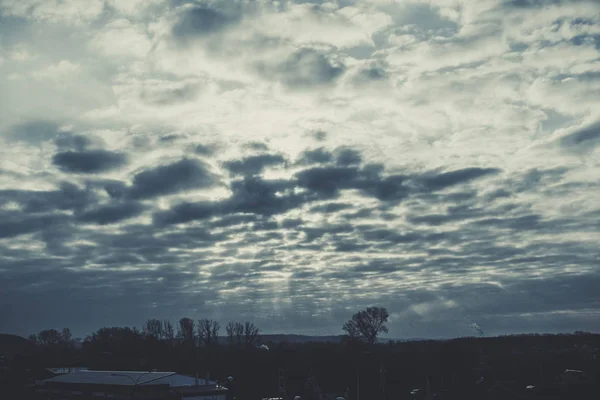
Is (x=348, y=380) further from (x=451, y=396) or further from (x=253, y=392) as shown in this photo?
(x=451, y=396)

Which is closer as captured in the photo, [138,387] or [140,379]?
[138,387]

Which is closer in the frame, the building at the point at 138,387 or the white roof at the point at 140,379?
the building at the point at 138,387

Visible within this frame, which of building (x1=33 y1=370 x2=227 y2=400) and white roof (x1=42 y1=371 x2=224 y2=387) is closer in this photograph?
building (x1=33 y1=370 x2=227 y2=400)

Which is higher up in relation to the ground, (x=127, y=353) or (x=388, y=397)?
(x=127, y=353)

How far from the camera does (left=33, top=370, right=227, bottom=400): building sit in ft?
314

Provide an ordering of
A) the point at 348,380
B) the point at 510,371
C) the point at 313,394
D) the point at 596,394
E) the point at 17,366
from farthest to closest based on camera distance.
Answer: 1. the point at 17,366
2. the point at 510,371
3. the point at 348,380
4. the point at 313,394
5. the point at 596,394

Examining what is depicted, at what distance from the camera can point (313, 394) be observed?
133375 millimetres

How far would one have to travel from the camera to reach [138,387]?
3745 inches

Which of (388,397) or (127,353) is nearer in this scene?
(388,397)

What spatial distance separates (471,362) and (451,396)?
222ft

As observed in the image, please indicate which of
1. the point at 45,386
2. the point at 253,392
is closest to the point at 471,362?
the point at 253,392

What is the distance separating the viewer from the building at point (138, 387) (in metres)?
95.7

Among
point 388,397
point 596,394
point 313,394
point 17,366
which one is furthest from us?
point 17,366

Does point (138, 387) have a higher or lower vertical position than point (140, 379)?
lower
